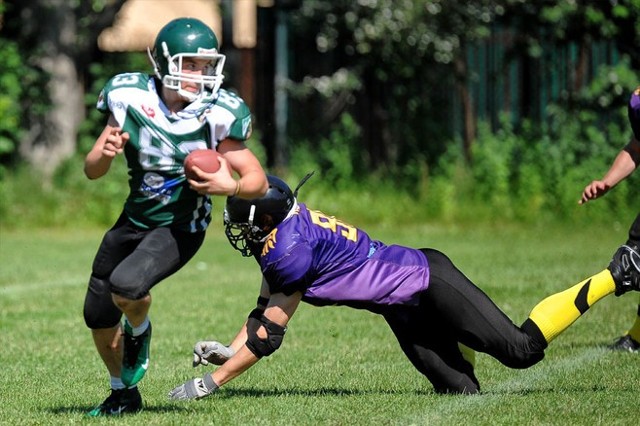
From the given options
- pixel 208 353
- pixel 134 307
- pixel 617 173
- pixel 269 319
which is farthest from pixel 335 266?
pixel 617 173

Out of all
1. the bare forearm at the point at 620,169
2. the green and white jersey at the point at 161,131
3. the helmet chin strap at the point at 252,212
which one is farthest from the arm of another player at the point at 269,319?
the bare forearm at the point at 620,169

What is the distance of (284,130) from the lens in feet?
56.4

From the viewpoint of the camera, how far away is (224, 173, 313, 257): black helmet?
18.5 ft

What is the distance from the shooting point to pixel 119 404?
18.8 feet

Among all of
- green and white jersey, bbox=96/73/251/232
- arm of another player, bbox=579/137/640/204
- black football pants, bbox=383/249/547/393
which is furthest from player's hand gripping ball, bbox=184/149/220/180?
arm of another player, bbox=579/137/640/204

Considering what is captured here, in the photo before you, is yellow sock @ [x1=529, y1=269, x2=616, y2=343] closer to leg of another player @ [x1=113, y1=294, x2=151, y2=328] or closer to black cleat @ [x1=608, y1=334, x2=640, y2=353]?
black cleat @ [x1=608, y1=334, x2=640, y2=353]

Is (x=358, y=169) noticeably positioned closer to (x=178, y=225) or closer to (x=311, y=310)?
(x=311, y=310)

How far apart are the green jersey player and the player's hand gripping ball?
33 mm

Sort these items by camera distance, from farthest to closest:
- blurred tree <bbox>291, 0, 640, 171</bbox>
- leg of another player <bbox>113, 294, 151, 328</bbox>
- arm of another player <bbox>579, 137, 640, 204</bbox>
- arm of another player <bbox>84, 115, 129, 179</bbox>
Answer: blurred tree <bbox>291, 0, 640, 171</bbox> < arm of another player <bbox>579, 137, 640, 204</bbox> < leg of another player <bbox>113, 294, 151, 328</bbox> < arm of another player <bbox>84, 115, 129, 179</bbox>

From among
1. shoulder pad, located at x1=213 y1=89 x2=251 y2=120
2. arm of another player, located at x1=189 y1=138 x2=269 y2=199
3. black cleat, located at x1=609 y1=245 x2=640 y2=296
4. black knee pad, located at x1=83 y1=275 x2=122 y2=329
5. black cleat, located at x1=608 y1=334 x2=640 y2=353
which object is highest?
shoulder pad, located at x1=213 y1=89 x2=251 y2=120

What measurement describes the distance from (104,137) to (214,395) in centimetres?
157

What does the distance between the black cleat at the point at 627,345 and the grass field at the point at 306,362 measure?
11 cm

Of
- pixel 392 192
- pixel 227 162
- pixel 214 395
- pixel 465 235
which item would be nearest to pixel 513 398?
pixel 214 395

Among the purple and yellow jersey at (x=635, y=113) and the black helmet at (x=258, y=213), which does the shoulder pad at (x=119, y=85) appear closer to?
the black helmet at (x=258, y=213)
